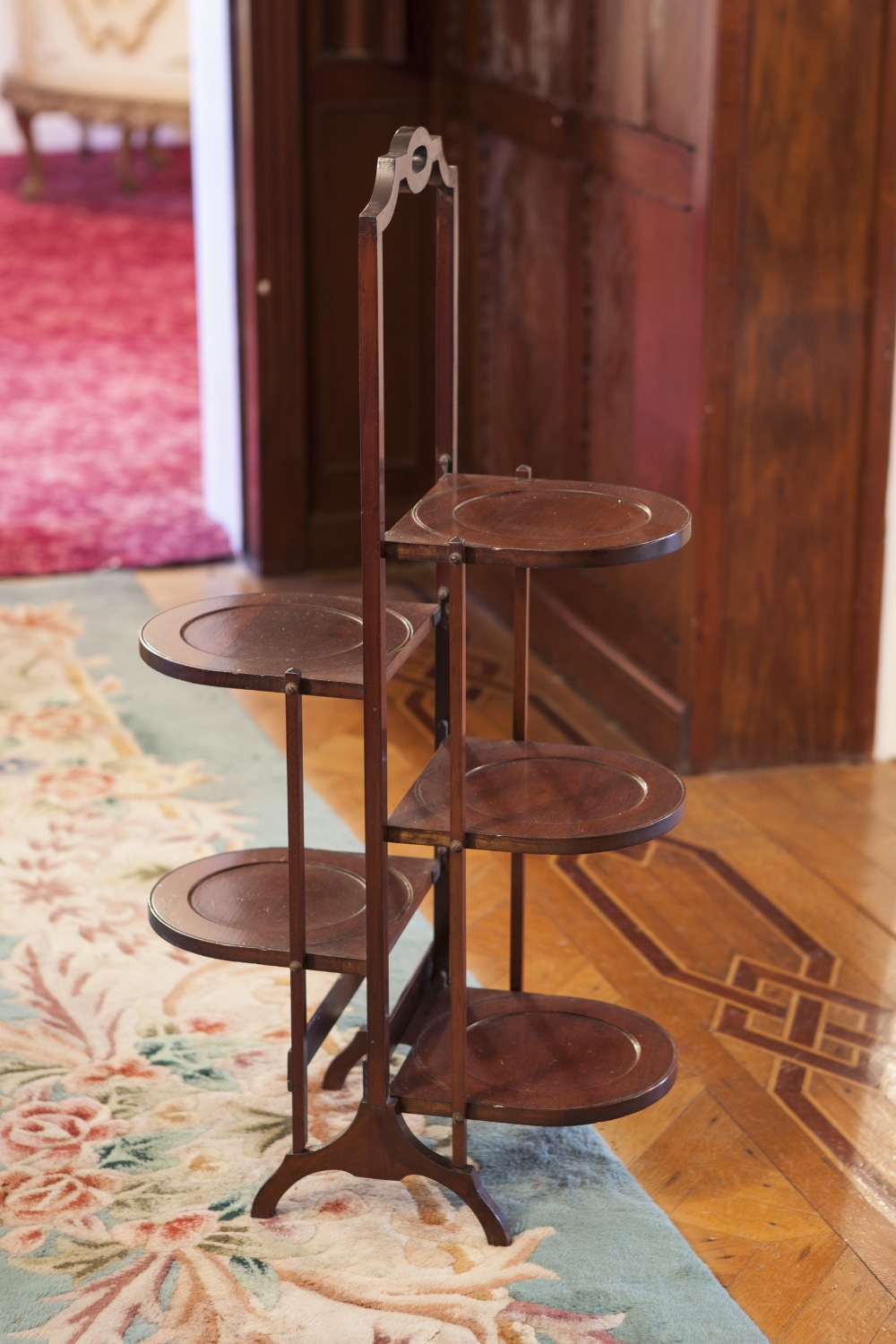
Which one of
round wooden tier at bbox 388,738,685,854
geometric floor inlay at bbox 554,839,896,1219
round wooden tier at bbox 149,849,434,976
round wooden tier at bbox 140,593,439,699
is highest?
round wooden tier at bbox 140,593,439,699

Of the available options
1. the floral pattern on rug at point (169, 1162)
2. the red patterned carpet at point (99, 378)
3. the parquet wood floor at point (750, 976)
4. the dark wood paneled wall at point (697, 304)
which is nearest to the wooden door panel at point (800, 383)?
the dark wood paneled wall at point (697, 304)

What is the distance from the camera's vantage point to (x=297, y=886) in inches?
86.7

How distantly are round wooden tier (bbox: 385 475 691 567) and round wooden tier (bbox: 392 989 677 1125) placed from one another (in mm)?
695

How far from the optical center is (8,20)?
976cm

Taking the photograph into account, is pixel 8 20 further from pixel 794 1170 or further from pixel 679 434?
pixel 794 1170

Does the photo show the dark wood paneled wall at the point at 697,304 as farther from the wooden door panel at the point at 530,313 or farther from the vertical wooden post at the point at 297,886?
the vertical wooden post at the point at 297,886

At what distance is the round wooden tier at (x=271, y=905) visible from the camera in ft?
7.41

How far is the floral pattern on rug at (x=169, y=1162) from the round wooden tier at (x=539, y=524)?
35.3 inches

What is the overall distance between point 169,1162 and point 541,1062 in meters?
0.54

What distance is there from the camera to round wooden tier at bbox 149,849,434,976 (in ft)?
7.41

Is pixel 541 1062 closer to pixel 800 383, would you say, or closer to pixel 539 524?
pixel 539 524

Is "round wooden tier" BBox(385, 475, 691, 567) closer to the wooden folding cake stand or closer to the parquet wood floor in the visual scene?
the wooden folding cake stand

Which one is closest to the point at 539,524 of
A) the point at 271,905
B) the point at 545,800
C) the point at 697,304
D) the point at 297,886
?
the point at 545,800

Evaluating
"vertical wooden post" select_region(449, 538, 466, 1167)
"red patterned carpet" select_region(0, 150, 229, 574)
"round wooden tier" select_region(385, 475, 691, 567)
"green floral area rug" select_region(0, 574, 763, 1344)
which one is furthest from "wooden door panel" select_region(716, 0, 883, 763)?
"red patterned carpet" select_region(0, 150, 229, 574)
